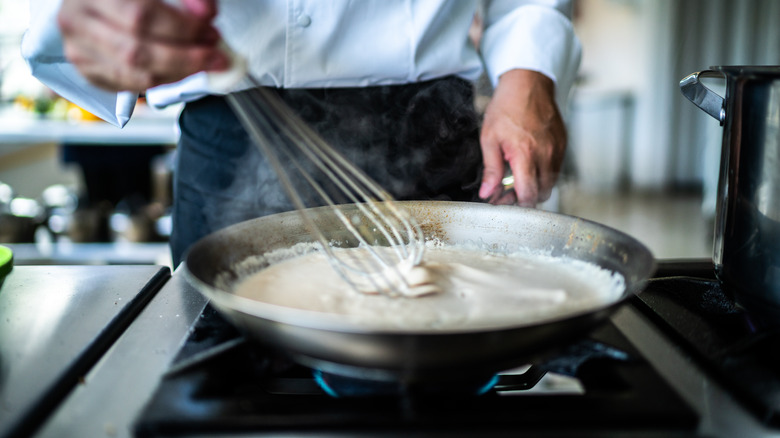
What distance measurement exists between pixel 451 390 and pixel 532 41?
67cm

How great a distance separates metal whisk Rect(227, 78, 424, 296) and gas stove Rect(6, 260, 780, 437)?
0.12 metres

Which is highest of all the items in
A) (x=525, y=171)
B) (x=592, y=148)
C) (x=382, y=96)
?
(x=382, y=96)

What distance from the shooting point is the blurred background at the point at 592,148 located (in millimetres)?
2578

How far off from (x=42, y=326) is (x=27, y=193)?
4166 millimetres

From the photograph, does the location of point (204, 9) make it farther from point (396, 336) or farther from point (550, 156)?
point (550, 156)

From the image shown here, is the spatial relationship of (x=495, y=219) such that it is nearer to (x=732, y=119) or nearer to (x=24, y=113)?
(x=732, y=119)

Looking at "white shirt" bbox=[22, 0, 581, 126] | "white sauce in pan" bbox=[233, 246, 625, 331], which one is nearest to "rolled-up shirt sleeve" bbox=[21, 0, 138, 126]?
"white shirt" bbox=[22, 0, 581, 126]

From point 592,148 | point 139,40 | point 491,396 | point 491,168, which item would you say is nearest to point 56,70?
point 139,40

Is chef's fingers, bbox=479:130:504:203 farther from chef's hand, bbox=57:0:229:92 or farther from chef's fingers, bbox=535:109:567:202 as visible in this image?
chef's hand, bbox=57:0:229:92

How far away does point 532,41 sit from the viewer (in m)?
1.02

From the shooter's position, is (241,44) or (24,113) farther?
(24,113)

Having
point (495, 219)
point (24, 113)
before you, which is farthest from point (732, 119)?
point (24, 113)

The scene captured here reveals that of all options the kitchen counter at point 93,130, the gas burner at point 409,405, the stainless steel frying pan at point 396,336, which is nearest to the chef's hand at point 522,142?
the stainless steel frying pan at point 396,336

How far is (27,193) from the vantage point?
13.8 ft
